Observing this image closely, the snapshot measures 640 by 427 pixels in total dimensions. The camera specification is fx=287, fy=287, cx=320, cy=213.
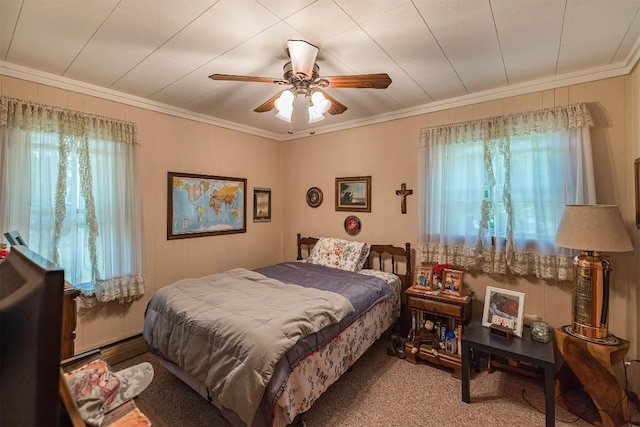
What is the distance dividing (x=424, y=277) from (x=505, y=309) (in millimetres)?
709

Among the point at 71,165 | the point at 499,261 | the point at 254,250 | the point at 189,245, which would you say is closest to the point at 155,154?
the point at 71,165

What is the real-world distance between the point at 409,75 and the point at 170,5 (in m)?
1.79

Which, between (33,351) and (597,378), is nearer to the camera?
(33,351)

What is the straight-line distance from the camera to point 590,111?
2328mm

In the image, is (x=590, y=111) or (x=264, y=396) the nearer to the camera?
(x=264, y=396)

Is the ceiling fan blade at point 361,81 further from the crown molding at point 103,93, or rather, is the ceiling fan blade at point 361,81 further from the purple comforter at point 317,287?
the crown molding at point 103,93

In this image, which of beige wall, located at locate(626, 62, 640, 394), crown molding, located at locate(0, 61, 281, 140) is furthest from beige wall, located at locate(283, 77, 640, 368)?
crown molding, located at locate(0, 61, 281, 140)

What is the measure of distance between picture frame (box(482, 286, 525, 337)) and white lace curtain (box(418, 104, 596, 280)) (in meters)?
0.30

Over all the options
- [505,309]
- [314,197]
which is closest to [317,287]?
[505,309]

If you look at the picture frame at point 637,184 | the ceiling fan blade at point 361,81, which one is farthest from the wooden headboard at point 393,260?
A: the ceiling fan blade at point 361,81

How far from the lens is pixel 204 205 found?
11.4 ft

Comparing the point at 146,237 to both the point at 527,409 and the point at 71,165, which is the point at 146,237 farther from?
the point at 527,409

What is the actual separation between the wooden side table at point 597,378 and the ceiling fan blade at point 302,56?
8.43 feet

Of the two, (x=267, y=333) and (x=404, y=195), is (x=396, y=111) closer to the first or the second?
(x=404, y=195)
